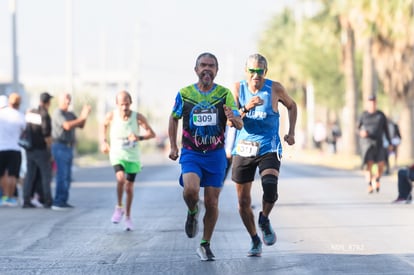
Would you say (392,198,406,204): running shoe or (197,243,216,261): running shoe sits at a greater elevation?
(197,243,216,261): running shoe

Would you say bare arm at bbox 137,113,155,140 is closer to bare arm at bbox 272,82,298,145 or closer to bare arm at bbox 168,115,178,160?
bare arm at bbox 272,82,298,145

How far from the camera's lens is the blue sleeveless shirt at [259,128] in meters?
11.8

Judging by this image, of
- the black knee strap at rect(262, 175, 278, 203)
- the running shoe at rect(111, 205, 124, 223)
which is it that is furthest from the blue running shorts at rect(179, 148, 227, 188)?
the running shoe at rect(111, 205, 124, 223)

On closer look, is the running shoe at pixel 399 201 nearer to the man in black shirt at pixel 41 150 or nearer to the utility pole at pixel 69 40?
the man in black shirt at pixel 41 150

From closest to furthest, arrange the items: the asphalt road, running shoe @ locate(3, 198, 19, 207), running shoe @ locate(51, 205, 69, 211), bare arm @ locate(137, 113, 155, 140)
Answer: the asphalt road < bare arm @ locate(137, 113, 155, 140) < running shoe @ locate(51, 205, 69, 211) < running shoe @ locate(3, 198, 19, 207)

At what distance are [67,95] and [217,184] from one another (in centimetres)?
819

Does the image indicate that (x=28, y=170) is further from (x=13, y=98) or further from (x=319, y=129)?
(x=319, y=129)

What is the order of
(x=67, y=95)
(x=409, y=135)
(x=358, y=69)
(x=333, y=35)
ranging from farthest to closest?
(x=358, y=69)
(x=333, y=35)
(x=409, y=135)
(x=67, y=95)

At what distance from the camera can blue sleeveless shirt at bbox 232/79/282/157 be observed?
11758 millimetres

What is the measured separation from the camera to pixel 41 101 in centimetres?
1961

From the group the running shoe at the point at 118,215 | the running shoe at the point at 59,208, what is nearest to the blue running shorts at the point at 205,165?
the running shoe at the point at 118,215

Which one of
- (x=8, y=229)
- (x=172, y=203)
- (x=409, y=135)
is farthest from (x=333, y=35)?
(x=8, y=229)

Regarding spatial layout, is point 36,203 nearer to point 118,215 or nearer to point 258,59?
point 118,215

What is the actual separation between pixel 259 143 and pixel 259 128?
0.15 m
